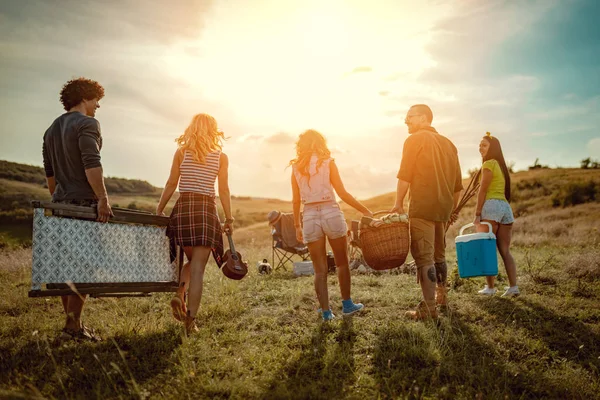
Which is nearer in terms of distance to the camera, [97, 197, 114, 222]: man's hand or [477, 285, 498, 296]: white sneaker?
[97, 197, 114, 222]: man's hand

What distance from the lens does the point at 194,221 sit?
4.45 meters


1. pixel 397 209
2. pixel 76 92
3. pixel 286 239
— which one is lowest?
pixel 286 239

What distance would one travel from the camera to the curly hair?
4.33 meters

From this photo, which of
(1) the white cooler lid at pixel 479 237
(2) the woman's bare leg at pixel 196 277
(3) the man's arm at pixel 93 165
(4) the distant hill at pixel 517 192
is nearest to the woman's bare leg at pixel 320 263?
(2) the woman's bare leg at pixel 196 277

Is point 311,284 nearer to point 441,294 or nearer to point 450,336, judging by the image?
point 441,294

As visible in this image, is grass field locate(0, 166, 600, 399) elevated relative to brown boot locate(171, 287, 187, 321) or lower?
lower

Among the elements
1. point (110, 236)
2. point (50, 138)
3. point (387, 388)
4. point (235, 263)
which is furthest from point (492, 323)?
point (50, 138)

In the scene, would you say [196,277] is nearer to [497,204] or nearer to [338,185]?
[338,185]

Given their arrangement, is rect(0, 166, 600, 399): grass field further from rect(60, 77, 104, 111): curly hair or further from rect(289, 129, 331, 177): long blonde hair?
rect(60, 77, 104, 111): curly hair

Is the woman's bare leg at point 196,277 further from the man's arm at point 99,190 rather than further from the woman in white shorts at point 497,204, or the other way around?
the woman in white shorts at point 497,204

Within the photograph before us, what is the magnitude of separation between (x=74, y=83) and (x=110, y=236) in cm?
158

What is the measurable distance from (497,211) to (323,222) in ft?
8.99

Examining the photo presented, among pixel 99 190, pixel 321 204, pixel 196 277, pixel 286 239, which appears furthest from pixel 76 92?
pixel 286 239

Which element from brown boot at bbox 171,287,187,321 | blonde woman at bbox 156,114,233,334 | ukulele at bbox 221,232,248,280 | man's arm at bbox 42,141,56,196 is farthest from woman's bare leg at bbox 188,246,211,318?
man's arm at bbox 42,141,56,196
